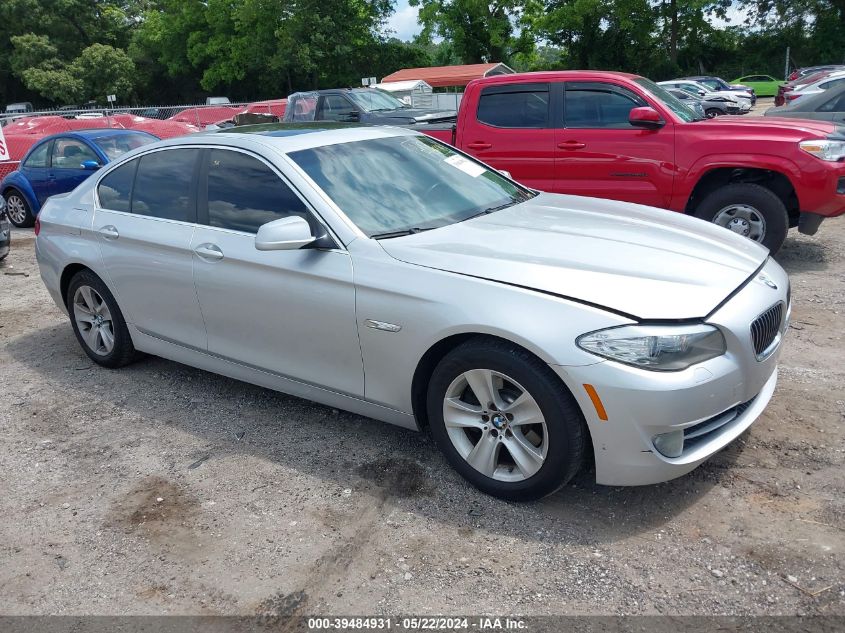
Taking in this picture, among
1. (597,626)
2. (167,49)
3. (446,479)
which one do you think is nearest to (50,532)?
(446,479)

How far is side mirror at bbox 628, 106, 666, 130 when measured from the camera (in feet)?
22.9

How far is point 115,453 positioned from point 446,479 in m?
1.91

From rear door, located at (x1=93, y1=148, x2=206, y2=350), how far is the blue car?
5833 mm

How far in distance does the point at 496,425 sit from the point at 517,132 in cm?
512

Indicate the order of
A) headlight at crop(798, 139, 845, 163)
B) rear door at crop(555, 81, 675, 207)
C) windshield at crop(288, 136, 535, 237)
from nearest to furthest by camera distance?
windshield at crop(288, 136, 535, 237), headlight at crop(798, 139, 845, 163), rear door at crop(555, 81, 675, 207)

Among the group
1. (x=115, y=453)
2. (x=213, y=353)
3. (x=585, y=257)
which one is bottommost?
(x=115, y=453)

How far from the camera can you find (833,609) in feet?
8.50

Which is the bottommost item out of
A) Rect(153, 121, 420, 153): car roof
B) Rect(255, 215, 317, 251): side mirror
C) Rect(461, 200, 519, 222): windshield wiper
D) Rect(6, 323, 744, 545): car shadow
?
Rect(6, 323, 744, 545): car shadow

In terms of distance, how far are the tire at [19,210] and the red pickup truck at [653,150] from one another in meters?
7.25

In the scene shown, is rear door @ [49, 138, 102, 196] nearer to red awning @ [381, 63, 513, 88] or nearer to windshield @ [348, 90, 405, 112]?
windshield @ [348, 90, 405, 112]

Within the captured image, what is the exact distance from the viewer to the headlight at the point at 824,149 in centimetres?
653

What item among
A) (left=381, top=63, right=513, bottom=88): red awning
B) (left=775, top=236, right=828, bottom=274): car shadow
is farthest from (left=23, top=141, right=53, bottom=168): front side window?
(left=381, top=63, right=513, bottom=88): red awning

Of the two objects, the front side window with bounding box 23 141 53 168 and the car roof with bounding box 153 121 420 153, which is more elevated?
the car roof with bounding box 153 121 420 153

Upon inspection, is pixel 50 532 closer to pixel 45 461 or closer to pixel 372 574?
pixel 45 461
